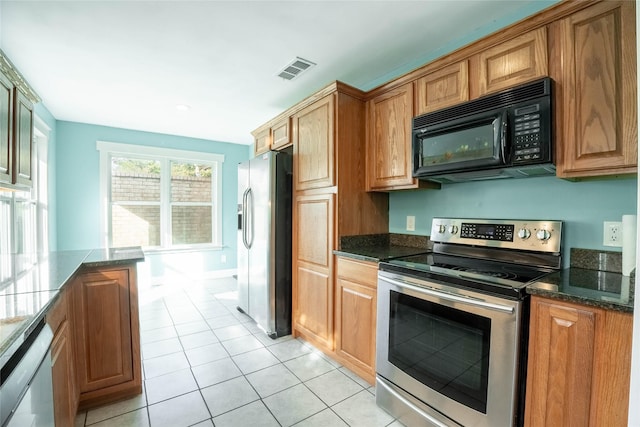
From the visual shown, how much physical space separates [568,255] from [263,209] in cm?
229

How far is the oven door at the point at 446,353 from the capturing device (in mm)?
1275

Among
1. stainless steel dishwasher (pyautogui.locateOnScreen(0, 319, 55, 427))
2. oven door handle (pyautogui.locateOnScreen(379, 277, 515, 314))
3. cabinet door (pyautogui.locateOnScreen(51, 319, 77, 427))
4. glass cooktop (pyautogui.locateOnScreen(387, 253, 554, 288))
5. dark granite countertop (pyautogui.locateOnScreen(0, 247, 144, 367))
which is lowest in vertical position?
cabinet door (pyautogui.locateOnScreen(51, 319, 77, 427))

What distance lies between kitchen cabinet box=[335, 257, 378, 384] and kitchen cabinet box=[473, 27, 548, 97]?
1296mm

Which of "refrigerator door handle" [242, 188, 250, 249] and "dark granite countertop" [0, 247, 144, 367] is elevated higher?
"refrigerator door handle" [242, 188, 250, 249]

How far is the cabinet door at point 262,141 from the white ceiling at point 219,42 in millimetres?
378

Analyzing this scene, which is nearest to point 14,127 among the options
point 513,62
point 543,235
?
point 513,62

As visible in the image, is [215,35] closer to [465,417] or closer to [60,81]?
[60,81]

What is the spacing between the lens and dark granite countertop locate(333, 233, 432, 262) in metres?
2.05

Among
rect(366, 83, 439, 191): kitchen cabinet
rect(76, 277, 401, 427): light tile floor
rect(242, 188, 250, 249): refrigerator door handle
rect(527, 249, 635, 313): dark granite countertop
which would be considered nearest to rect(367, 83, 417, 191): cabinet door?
rect(366, 83, 439, 191): kitchen cabinet

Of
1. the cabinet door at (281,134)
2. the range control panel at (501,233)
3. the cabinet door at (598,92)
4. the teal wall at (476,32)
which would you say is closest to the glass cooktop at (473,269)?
the range control panel at (501,233)

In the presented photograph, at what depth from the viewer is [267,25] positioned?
1.93 m

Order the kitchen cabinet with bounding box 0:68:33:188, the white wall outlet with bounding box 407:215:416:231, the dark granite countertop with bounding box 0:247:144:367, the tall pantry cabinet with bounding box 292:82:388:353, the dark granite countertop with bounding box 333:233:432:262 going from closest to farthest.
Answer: the dark granite countertop with bounding box 0:247:144:367 → the kitchen cabinet with bounding box 0:68:33:188 → the dark granite countertop with bounding box 333:233:432:262 → the tall pantry cabinet with bounding box 292:82:388:353 → the white wall outlet with bounding box 407:215:416:231

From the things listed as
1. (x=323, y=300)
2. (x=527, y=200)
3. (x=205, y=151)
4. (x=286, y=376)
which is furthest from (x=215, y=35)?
(x=205, y=151)

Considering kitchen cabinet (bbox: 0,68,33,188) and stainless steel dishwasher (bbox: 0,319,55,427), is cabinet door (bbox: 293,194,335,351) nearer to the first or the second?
stainless steel dishwasher (bbox: 0,319,55,427)
